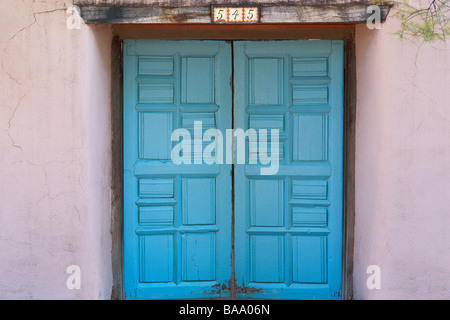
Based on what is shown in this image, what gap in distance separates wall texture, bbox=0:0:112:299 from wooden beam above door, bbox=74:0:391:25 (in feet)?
0.60

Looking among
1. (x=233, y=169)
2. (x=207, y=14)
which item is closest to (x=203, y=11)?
(x=207, y=14)

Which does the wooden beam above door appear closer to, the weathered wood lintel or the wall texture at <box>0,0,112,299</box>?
the weathered wood lintel

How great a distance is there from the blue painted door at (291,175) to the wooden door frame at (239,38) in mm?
56

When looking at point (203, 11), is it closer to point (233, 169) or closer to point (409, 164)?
point (233, 169)

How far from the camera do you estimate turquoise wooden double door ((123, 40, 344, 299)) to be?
13.3 ft

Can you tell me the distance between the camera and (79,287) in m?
3.66

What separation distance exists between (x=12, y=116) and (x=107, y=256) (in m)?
1.23

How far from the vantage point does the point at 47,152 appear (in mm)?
3592

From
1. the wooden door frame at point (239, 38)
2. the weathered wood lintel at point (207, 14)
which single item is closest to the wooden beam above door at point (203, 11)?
the weathered wood lintel at point (207, 14)

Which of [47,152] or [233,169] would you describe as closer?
[47,152]

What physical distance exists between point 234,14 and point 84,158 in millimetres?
1436

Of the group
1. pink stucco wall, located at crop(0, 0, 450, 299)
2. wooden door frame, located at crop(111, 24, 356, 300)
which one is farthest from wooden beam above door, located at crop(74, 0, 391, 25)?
wooden door frame, located at crop(111, 24, 356, 300)
